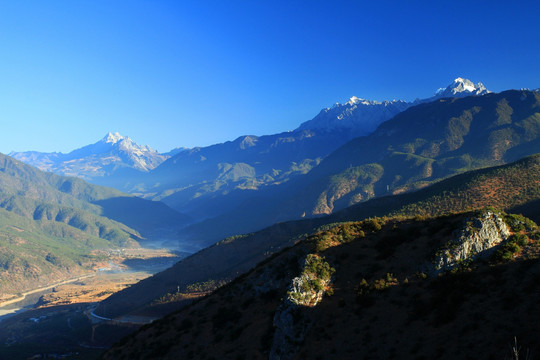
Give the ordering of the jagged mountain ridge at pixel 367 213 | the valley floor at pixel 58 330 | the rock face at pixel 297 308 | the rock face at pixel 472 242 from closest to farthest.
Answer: the rock face at pixel 297 308 → the rock face at pixel 472 242 → the jagged mountain ridge at pixel 367 213 → the valley floor at pixel 58 330

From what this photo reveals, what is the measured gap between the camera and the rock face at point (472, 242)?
1124 inches

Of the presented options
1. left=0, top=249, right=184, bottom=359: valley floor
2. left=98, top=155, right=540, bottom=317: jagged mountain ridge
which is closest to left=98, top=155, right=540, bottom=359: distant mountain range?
left=98, top=155, right=540, bottom=317: jagged mountain ridge

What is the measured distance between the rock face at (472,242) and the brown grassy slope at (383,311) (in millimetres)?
1169

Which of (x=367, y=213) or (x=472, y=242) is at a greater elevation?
(x=367, y=213)

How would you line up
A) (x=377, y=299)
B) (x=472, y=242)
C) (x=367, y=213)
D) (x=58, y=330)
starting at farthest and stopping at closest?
(x=367, y=213)
(x=58, y=330)
(x=472, y=242)
(x=377, y=299)

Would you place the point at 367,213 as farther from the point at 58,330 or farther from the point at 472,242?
the point at 58,330

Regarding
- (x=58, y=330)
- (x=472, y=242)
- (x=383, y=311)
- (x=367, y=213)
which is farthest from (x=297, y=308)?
(x=58, y=330)

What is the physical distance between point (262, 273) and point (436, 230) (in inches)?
736

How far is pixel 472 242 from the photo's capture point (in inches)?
1148

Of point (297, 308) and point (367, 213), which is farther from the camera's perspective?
point (367, 213)

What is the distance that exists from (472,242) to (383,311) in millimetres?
9651

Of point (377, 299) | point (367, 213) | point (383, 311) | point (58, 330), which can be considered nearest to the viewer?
point (383, 311)

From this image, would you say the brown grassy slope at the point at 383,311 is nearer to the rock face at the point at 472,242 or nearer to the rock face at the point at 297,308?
the rock face at the point at 297,308

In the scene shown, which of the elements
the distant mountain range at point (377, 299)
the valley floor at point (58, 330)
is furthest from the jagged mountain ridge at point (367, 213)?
the distant mountain range at point (377, 299)
